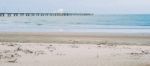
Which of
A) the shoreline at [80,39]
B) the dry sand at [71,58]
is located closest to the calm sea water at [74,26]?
the shoreline at [80,39]

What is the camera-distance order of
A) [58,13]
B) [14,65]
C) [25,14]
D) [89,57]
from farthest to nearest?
[58,13] → [25,14] → [89,57] → [14,65]

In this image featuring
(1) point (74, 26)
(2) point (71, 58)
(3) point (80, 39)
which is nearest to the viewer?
(2) point (71, 58)

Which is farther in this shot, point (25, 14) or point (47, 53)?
point (25, 14)

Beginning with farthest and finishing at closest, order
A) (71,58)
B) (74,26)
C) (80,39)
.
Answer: (74,26)
(80,39)
(71,58)

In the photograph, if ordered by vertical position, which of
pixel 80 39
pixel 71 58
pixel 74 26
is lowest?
pixel 74 26

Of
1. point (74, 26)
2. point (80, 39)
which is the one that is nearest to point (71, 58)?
point (80, 39)

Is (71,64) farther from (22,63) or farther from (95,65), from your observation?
(22,63)

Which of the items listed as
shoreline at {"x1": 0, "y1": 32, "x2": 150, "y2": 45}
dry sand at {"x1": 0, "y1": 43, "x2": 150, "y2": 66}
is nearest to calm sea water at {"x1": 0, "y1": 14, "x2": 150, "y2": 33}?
shoreline at {"x1": 0, "y1": 32, "x2": 150, "y2": 45}

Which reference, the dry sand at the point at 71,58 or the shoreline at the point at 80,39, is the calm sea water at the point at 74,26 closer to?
the shoreline at the point at 80,39

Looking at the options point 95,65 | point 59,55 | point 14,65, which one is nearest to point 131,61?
point 95,65

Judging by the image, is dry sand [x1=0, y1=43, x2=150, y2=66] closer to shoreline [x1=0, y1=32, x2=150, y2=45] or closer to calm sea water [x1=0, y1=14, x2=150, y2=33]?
shoreline [x1=0, y1=32, x2=150, y2=45]

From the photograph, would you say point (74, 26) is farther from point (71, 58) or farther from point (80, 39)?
point (71, 58)

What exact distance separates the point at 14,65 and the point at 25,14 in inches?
5073

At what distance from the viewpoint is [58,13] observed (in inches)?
6093
